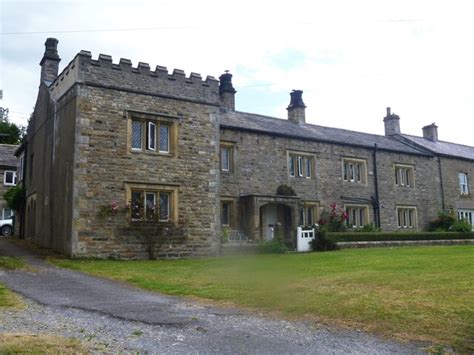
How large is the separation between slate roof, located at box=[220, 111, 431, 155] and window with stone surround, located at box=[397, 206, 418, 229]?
3.54 m

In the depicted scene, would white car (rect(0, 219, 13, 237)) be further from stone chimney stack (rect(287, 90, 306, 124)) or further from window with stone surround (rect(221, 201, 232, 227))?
stone chimney stack (rect(287, 90, 306, 124))

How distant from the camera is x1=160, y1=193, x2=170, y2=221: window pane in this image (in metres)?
19.5

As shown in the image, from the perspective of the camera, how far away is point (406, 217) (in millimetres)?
31016

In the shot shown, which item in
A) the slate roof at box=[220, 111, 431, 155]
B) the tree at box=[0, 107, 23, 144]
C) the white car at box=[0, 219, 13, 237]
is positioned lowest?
the white car at box=[0, 219, 13, 237]

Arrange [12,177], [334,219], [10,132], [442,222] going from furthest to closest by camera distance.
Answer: [10,132] < [12,177] < [442,222] < [334,219]

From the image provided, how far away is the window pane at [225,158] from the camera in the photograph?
2412cm

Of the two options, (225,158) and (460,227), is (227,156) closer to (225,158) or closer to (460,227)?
(225,158)

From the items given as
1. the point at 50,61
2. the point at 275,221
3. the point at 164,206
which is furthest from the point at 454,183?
the point at 50,61

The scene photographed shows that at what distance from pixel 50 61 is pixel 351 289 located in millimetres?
19677

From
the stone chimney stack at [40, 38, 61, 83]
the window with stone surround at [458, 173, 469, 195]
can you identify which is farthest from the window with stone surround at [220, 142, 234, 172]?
the window with stone surround at [458, 173, 469, 195]

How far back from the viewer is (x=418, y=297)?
871 centimetres

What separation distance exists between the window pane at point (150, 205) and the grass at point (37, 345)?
12651 mm

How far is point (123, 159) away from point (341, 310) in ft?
40.7

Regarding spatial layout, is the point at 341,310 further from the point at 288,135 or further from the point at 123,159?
the point at 288,135
